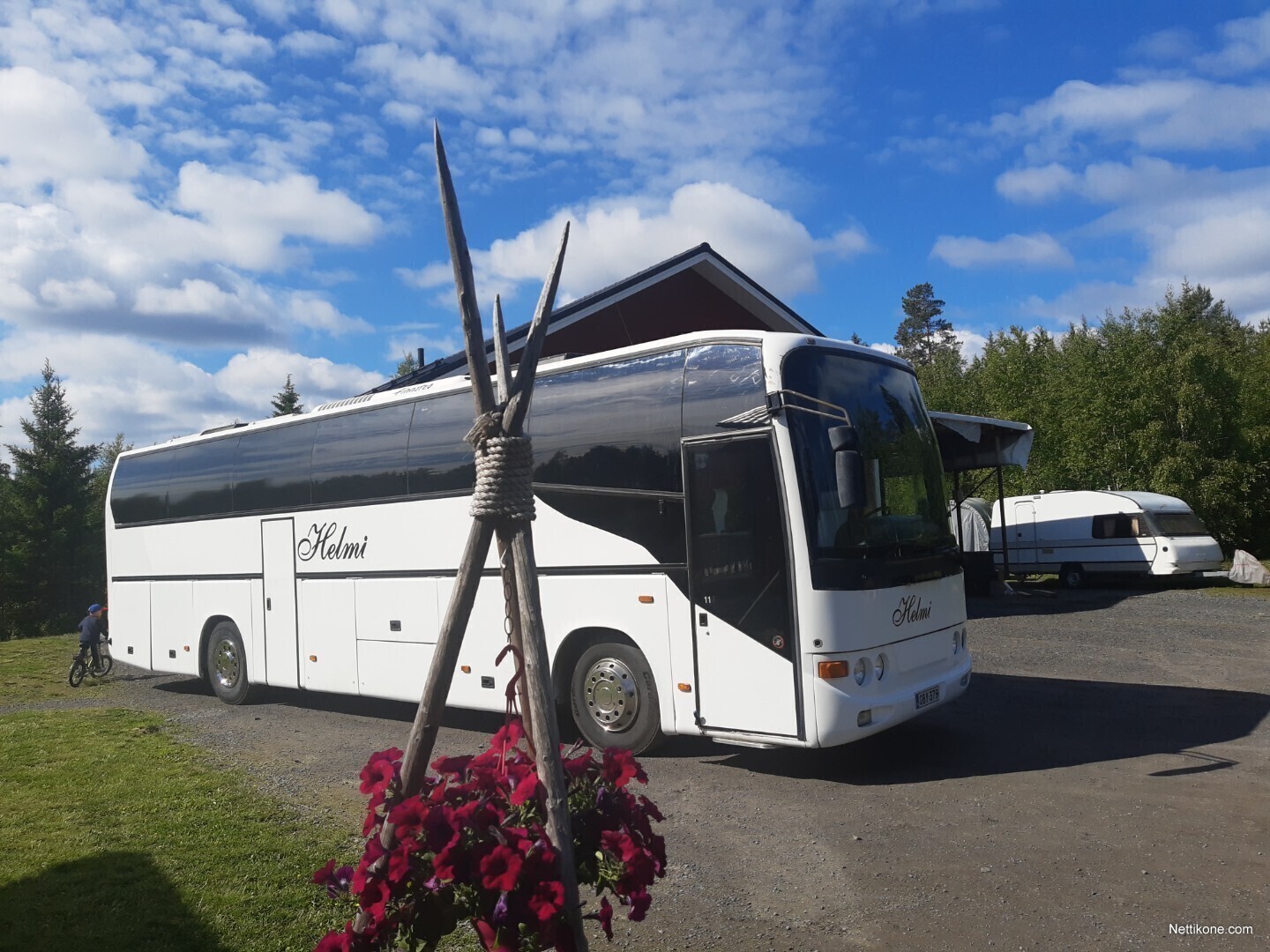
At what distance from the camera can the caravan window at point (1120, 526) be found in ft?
82.7

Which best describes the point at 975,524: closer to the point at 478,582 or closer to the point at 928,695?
the point at 928,695

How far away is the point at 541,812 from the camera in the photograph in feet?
10.4

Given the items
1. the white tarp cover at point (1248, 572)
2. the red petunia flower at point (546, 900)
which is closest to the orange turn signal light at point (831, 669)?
the red petunia flower at point (546, 900)

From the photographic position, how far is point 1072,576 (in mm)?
26922

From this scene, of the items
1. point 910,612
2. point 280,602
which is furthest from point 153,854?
point 280,602

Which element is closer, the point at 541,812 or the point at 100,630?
the point at 541,812

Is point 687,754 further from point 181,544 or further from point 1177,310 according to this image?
point 1177,310

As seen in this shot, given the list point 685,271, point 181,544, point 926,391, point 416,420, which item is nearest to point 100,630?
point 181,544

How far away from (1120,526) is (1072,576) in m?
2.02

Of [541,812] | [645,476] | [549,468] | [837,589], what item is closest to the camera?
[541,812]

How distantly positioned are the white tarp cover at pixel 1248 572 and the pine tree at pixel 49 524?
40.9m

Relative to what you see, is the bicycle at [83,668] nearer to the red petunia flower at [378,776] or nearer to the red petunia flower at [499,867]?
the red petunia flower at [378,776]

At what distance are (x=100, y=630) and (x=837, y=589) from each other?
1501cm

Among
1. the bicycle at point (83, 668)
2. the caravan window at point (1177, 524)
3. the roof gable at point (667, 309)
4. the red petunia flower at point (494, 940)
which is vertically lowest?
the bicycle at point (83, 668)
